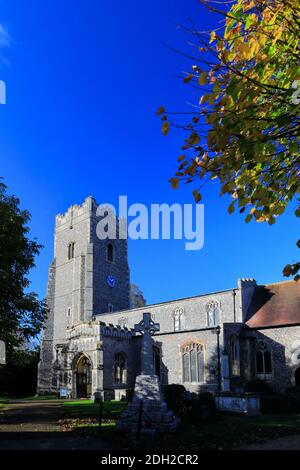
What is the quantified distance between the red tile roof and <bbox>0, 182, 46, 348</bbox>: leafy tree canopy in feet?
50.8

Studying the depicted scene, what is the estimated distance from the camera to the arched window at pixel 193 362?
27312 mm

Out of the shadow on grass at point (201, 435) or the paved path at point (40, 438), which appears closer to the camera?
the paved path at point (40, 438)

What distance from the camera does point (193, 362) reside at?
27859mm

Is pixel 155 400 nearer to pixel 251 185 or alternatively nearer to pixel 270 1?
pixel 251 185

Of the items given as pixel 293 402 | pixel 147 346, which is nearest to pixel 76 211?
pixel 293 402

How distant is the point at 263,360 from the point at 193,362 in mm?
4569

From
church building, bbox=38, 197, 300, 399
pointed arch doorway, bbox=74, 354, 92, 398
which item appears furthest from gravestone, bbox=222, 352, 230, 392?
pointed arch doorway, bbox=74, 354, 92, 398

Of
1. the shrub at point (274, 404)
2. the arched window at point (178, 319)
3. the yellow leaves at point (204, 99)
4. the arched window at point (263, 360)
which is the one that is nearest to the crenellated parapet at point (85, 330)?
the arched window at point (178, 319)

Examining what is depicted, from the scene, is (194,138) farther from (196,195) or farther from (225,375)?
(225,375)

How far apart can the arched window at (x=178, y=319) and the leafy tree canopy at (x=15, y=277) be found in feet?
59.9

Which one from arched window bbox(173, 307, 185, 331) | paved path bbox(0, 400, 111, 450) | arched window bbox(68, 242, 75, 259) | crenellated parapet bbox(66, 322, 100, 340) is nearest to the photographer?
paved path bbox(0, 400, 111, 450)

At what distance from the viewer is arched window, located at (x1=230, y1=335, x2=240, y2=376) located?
2616cm

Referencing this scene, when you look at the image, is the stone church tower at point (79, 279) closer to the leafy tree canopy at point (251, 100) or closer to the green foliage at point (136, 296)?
the green foliage at point (136, 296)

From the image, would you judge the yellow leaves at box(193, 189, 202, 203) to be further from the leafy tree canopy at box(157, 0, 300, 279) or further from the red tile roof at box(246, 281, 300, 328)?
the red tile roof at box(246, 281, 300, 328)
